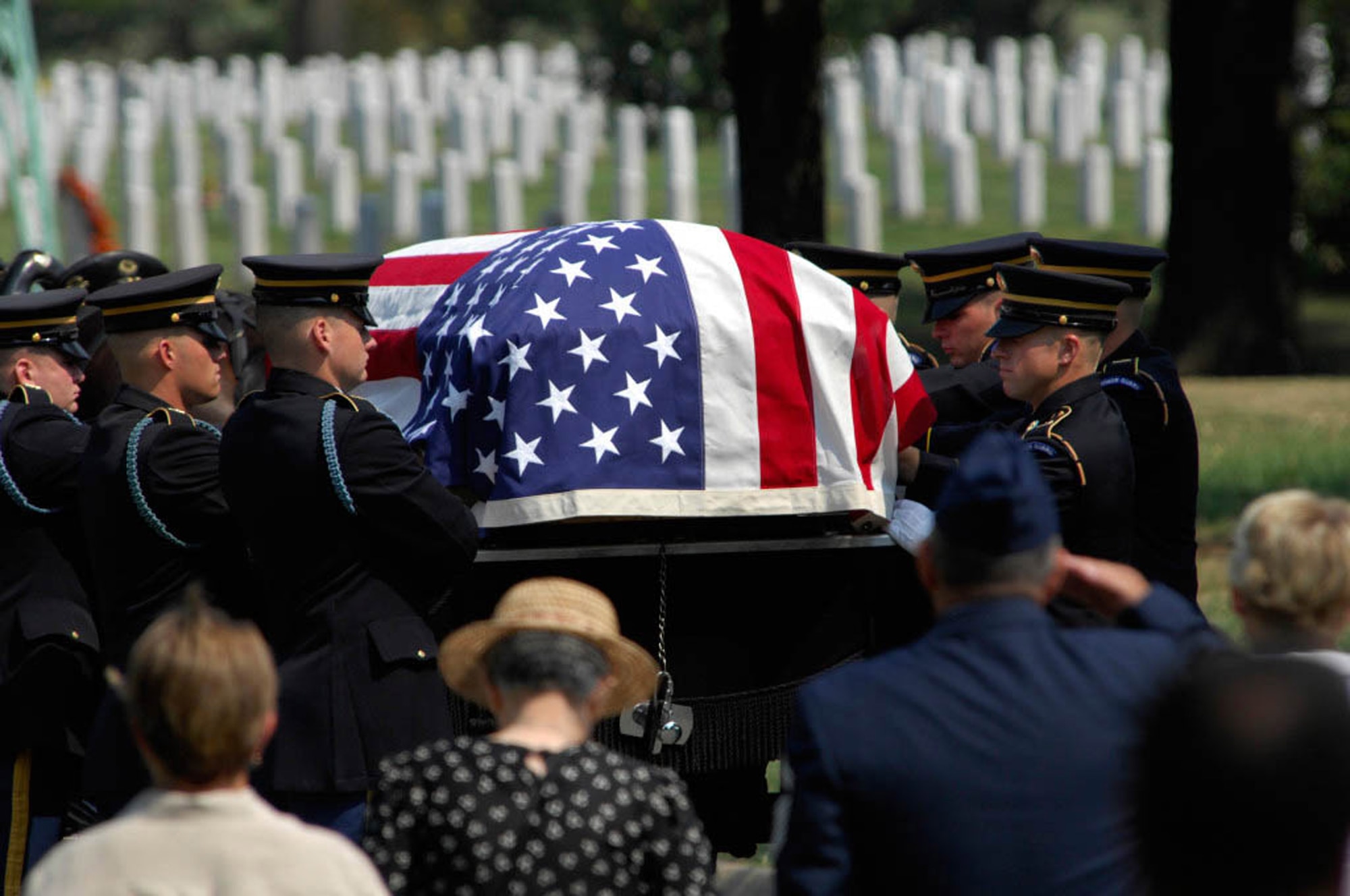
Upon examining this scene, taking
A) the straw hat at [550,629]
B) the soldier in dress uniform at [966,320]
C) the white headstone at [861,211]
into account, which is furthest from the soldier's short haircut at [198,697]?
the white headstone at [861,211]

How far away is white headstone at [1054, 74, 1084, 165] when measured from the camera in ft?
71.8

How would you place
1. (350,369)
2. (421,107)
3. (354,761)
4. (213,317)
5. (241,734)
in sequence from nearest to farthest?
(241,734), (354,761), (350,369), (213,317), (421,107)

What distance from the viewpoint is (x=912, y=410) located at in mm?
4961

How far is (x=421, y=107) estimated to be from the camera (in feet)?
76.2

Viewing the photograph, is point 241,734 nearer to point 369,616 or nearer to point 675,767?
point 369,616

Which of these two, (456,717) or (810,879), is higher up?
(810,879)

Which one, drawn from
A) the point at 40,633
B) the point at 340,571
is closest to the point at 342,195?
the point at 40,633

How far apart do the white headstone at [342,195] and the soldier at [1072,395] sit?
15850 millimetres

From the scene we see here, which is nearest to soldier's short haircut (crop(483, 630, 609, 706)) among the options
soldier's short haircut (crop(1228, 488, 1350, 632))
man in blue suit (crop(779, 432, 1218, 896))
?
man in blue suit (crop(779, 432, 1218, 896))

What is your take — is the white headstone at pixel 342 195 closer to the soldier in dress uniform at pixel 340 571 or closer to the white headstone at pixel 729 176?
the white headstone at pixel 729 176

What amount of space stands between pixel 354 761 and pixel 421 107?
19.8 meters

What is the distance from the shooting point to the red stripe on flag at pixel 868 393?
15.8ft

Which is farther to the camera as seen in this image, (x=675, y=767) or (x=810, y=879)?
(x=675, y=767)

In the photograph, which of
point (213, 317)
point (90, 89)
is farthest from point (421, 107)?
point (213, 317)
